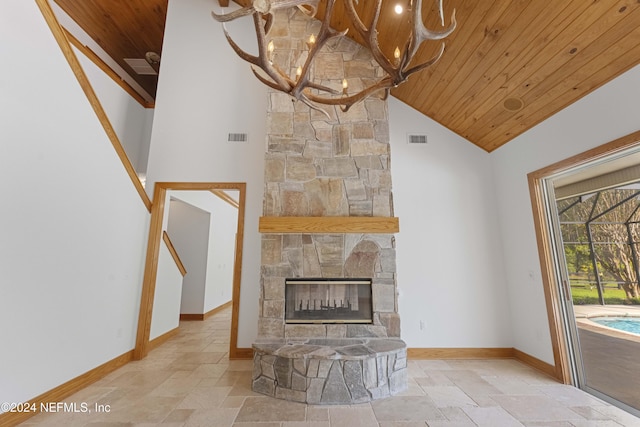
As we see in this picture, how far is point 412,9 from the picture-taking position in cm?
161

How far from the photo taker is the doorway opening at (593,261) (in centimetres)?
246

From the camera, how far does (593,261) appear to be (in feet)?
9.12

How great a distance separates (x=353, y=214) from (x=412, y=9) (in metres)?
1.99

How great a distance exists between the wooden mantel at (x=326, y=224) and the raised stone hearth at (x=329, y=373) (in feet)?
3.79

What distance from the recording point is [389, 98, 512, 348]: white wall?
3543mm

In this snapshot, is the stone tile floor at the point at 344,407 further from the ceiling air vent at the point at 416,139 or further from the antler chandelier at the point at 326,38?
the ceiling air vent at the point at 416,139

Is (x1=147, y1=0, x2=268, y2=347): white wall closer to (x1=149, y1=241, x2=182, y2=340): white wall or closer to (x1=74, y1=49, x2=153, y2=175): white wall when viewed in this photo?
(x1=74, y1=49, x2=153, y2=175): white wall

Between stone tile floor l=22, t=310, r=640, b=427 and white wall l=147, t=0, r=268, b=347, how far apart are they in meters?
1.30

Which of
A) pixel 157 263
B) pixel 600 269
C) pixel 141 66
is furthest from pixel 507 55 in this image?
pixel 141 66

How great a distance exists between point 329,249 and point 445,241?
1.66 meters

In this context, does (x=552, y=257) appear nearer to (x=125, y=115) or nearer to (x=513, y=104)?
(x=513, y=104)

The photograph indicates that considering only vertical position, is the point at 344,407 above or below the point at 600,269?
below

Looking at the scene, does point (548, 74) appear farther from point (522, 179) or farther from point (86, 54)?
point (86, 54)

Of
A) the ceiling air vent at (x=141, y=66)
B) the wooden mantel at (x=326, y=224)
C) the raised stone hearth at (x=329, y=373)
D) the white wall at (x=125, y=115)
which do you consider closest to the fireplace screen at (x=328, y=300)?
the raised stone hearth at (x=329, y=373)
